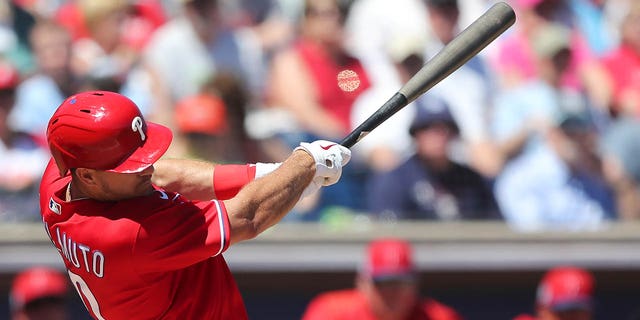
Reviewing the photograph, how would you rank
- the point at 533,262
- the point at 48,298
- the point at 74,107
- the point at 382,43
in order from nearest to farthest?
the point at 74,107 → the point at 48,298 → the point at 533,262 → the point at 382,43

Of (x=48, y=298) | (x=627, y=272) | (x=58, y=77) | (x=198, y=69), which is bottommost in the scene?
(x=48, y=298)

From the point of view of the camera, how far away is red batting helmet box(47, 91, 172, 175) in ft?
11.0

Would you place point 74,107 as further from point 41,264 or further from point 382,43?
point 382,43

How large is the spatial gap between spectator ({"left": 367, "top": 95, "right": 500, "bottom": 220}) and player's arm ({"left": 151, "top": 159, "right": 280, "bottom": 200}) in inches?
93.2

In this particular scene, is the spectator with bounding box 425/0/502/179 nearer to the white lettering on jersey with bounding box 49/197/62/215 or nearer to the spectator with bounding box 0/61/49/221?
the spectator with bounding box 0/61/49/221

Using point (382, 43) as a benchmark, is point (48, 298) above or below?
below

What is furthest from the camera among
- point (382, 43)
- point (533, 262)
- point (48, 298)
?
point (382, 43)

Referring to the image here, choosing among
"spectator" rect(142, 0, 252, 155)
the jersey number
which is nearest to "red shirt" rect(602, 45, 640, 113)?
"spectator" rect(142, 0, 252, 155)

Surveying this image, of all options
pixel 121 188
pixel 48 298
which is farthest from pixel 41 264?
pixel 121 188

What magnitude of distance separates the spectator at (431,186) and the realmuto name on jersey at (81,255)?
284 centimetres

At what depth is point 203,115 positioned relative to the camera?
6168 millimetres

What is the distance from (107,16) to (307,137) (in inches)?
57.2

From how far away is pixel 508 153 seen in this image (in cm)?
638

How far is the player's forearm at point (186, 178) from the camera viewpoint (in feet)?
12.8
